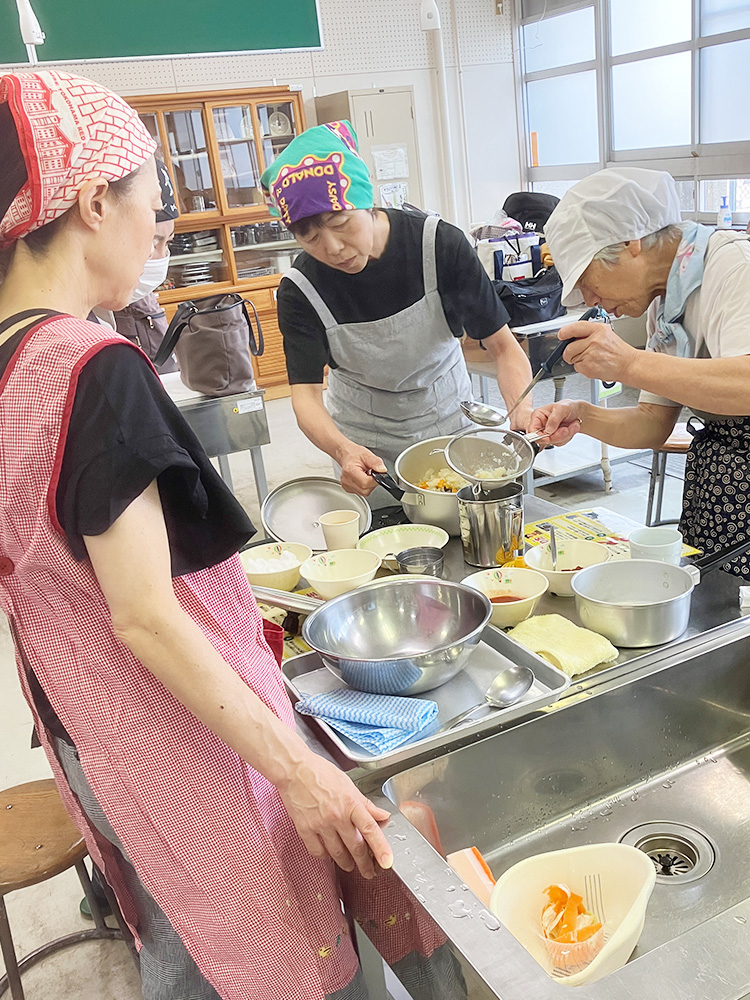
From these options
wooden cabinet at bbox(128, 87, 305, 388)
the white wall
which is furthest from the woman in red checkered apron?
the white wall

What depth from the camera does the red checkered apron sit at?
3.30 feet

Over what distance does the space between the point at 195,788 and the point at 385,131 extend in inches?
278

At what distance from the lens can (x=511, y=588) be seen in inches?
61.5

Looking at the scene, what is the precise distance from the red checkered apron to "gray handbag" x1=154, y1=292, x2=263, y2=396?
2.73 m

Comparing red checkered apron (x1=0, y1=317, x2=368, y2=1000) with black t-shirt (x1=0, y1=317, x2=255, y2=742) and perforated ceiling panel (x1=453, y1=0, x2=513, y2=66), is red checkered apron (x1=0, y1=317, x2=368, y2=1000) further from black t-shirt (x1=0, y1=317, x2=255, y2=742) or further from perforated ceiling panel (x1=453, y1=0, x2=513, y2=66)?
perforated ceiling panel (x1=453, y1=0, x2=513, y2=66)

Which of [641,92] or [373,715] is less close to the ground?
[641,92]

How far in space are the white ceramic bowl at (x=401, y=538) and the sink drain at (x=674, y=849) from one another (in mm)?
714

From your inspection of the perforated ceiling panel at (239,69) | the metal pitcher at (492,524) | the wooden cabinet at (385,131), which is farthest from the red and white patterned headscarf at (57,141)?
the perforated ceiling panel at (239,69)

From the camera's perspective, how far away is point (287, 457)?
5965 mm

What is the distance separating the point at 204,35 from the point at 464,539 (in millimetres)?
6565

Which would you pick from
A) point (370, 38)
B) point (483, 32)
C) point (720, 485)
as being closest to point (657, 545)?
point (720, 485)

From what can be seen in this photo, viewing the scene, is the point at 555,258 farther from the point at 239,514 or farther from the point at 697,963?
the point at 697,963

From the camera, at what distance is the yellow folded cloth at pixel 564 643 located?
52.1 inches

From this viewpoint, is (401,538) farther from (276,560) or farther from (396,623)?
(396,623)
